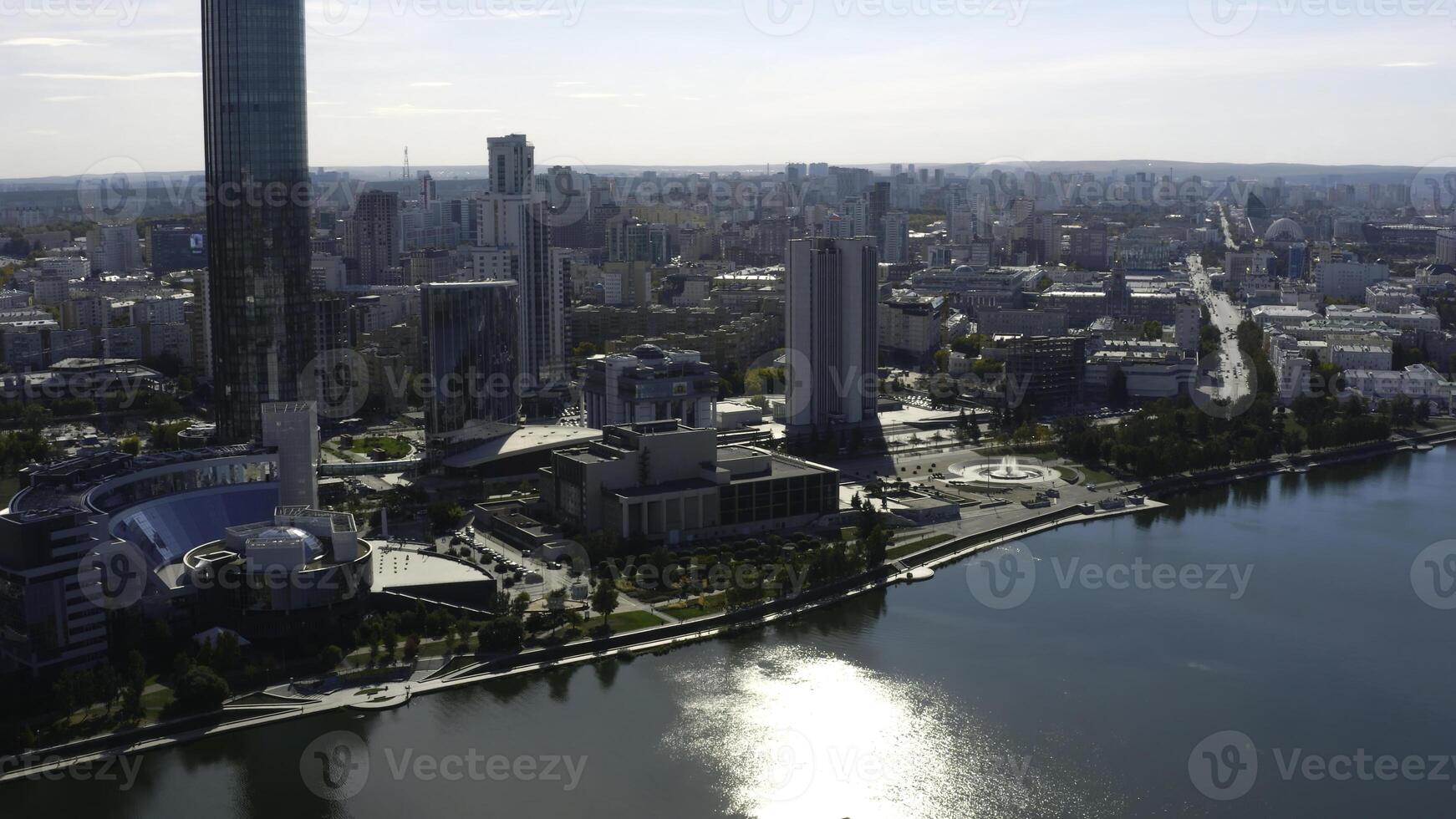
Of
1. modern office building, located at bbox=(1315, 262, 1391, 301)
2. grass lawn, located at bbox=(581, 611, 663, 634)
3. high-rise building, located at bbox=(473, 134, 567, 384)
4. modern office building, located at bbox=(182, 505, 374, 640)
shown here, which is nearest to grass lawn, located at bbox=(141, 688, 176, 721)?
modern office building, located at bbox=(182, 505, 374, 640)

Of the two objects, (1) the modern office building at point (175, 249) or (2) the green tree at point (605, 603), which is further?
(1) the modern office building at point (175, 249)

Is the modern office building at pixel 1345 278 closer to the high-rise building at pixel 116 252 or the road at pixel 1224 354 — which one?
the road at pixel 1224 354

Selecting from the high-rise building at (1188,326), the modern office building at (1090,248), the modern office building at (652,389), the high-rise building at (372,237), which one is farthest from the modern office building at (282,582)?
the modern office building at (1090,248)

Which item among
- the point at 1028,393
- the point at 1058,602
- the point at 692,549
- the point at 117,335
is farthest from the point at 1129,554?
the point at 117,335

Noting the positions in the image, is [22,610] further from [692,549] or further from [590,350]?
[590,350]

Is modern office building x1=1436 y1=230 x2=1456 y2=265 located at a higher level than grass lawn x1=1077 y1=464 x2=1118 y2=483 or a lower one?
higher

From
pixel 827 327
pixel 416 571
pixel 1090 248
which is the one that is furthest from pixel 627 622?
pixel 1090 248

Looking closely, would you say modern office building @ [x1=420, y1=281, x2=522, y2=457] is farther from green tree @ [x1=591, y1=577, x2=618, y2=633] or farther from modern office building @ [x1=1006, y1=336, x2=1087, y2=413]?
modern office building @ [x1=1006, y1=336, x2=1087, y2=413]
